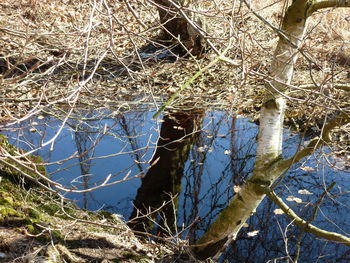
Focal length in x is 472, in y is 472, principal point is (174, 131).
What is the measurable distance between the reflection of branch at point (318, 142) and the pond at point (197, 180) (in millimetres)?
945

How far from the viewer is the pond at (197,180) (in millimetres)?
5621

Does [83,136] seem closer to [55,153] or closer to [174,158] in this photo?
[55,153]

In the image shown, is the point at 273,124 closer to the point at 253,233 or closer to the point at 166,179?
the point at 253,233

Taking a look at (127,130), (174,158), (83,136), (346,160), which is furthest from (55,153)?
(346,160)

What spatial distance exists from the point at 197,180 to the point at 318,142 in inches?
122

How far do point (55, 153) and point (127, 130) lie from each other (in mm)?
1234

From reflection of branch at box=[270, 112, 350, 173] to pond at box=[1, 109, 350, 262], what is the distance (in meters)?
0.95

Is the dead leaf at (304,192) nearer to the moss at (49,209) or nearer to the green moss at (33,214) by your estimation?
the moss at (49,209)

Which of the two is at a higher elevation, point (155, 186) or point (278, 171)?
point (278, 171)

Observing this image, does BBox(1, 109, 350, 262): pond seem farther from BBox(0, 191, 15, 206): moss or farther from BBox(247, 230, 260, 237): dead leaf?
BBox(0, 191, 15, 206): moss

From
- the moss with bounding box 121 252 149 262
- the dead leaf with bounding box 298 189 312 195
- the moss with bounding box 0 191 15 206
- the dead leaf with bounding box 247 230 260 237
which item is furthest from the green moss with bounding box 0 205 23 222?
the dead leaf with bounding box 298 189 312 195

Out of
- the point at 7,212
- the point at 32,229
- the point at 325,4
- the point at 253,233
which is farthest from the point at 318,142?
the point at 7,212

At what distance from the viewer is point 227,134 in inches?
311

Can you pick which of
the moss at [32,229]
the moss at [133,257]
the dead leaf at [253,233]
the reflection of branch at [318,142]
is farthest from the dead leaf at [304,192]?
the moss at [32,229]
